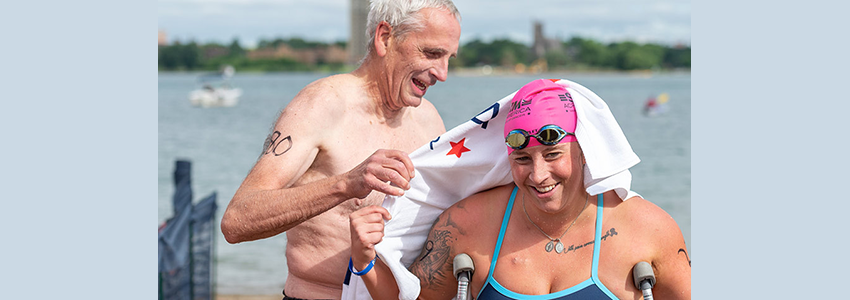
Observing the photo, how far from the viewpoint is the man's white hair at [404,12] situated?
351cm

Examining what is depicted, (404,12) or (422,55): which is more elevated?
(404,12)

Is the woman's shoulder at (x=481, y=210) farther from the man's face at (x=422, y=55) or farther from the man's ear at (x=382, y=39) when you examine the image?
the man's ear at (x=382, y=39)

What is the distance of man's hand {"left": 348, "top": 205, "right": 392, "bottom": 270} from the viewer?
3102mm

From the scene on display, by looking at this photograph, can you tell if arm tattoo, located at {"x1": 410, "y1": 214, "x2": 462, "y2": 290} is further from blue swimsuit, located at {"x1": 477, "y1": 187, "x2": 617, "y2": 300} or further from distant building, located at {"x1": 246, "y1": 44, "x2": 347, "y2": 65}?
distant building, located at {"x1": 246, "y1": 44, "x2": 347, "y2": 65}

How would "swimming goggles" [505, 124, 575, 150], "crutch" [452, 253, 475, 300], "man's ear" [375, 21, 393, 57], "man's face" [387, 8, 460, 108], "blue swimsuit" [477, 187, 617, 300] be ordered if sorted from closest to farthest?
"swimming goggles" [505, 124, 575, 150] < "blue swimsuit" [477, 187, 617, 300] < "crutch" [452, 253, 475, 300] < "man's face" [387, 8, 460, 108] < "man's ear" [375, 21, 393, 57]

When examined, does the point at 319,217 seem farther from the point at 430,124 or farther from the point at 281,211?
the point at 430,124

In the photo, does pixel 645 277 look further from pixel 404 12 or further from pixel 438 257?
Answer: pixel 404 12

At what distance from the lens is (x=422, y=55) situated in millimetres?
3521

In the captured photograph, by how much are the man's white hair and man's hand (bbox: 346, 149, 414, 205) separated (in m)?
0.80

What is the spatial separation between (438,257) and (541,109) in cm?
84

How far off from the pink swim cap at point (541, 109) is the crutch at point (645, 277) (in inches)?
22.6

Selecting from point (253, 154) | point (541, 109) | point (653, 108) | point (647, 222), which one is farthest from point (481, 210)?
point (653, 108)

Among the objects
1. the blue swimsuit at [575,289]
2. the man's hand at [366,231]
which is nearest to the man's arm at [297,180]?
the man's hand at [366,231]

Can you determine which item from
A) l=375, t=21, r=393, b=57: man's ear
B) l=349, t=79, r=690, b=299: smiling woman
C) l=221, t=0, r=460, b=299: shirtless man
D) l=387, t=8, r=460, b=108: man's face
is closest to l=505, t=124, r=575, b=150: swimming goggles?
l=349, t=79, r=690, b=299: smiling woman
